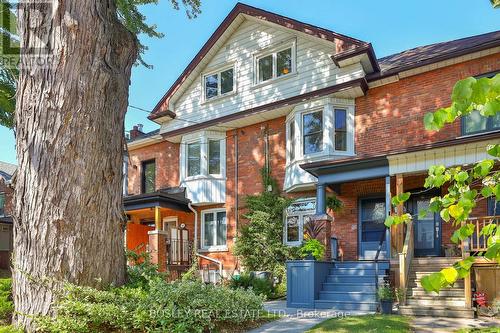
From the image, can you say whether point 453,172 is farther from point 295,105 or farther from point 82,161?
point 295,105

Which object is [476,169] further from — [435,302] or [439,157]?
[439,157]

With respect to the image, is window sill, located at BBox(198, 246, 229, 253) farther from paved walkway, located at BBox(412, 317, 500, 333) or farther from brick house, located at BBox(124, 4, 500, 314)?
paved walkway, located at BBox(412, 317, 500, 333)

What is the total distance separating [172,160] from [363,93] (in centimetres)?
877

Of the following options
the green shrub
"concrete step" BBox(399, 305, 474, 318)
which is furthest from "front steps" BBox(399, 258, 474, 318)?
the green shrub

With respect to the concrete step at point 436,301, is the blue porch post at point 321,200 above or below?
above

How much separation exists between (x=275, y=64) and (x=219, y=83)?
272 cm

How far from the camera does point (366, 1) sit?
15.3 metres

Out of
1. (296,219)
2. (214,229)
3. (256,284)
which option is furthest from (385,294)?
(214,229)

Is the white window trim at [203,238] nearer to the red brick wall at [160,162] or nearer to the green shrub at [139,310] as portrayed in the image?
the red brick wall at [160,162]

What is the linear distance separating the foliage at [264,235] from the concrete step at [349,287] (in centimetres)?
325

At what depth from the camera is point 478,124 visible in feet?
38.8

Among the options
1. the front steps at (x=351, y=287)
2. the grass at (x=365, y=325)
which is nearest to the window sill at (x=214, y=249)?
the front steps at (x=351, y=287)

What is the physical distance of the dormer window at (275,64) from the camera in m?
15.5

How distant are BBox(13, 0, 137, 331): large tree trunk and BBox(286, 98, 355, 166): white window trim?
8.88 m
